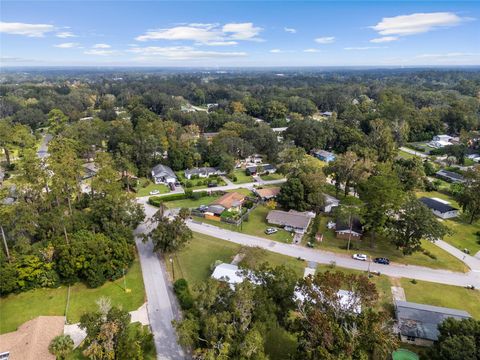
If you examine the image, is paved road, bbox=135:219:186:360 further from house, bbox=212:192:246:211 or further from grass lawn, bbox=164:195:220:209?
house, bbox=212:192:246:211

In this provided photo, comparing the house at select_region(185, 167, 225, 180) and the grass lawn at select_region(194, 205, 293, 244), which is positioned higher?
the house at select_region(185, 167, 225, 180)

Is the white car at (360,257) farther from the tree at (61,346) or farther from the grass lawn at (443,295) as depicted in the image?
the tree at (61,346)

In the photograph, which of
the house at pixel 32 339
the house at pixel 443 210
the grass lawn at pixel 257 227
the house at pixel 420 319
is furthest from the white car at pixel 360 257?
the house at pixel 32 339

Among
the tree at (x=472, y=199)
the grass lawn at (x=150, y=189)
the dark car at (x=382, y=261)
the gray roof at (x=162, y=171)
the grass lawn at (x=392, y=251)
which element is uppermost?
the tree at (x=472, y=199)

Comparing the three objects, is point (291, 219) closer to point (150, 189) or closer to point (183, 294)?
point (183, 294)

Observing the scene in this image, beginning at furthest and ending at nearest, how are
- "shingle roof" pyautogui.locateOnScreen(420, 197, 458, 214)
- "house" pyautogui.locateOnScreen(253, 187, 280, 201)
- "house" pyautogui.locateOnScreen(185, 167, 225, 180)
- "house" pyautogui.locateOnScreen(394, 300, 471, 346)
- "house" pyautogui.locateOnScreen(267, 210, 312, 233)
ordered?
"house" pyautogui.locateOnScreen(185, 167, 225, 180) < "house" pyautogui.locateOnScreen(253, 187, 280, 201) < "shingle roof" pyautogui.locateOnScreen(420, 197, 458, 214) < "house" pyautogui.locateOnScreen(267, 210, 312, 233) < "house" pyautogui.locateOnScreen(394, 300, 471, 346)

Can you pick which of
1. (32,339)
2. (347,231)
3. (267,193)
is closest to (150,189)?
(267,193)

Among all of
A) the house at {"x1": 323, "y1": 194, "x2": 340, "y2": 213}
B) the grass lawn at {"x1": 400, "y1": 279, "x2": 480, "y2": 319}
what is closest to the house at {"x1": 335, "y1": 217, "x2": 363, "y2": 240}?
the house at {"x1": 323, "y1": 194, "x2": 340, "y2": 213}
